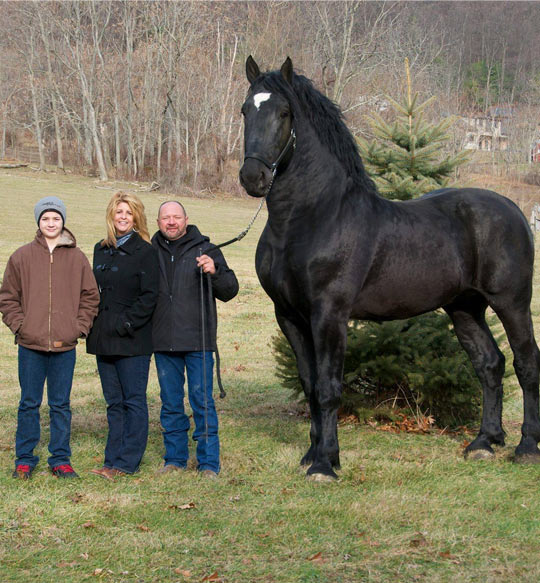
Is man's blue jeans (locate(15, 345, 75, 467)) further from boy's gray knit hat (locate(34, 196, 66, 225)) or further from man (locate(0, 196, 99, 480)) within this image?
boy's gray knit hat (locate(34, 196, 66, 225))

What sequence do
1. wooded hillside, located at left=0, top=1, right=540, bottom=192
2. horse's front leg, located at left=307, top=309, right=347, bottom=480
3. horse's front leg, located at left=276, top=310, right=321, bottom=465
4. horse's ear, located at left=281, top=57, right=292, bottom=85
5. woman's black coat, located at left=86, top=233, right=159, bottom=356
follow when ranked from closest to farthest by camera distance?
horse's ear, located at left=281, top=57, right=292, bottom=85, horse's front leg, located at left=307, top=309, right=347, bottom=480, woman's black coat, located at left=86, top=233, right=159, bottom=356, horse's front leg, located at left=276, top=310, right=321, bottom=465, wooded hillside, located at left=0, top=1, right=540, bottom=192

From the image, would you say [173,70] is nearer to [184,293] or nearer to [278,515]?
[184,293]

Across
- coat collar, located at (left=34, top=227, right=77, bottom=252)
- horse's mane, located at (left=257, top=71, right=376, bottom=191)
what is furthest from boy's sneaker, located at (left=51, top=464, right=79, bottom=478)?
horse's mane, located at (left=257, top=71, right=376, bottom=191)

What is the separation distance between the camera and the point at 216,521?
4.48 metres

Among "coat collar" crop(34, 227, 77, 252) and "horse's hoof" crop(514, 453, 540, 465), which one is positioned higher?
"coat collar" crop(34, 227, 77, 252)

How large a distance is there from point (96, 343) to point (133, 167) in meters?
44.3

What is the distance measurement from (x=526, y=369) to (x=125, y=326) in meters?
3.26

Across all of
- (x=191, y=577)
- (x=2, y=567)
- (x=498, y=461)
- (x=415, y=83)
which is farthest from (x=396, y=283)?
(x=415, y=83)

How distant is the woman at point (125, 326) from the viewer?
17.4 feet

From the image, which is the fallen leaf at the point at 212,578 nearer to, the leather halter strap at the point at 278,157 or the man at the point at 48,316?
the man at the point at 48,316

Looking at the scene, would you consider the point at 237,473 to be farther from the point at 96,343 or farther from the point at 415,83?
the point at 415,83

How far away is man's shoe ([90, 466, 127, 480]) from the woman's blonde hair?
170 cm

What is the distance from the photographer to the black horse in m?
5.13

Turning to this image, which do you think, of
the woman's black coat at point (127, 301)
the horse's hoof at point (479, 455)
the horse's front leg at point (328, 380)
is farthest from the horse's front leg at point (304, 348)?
the horse's hoof at point (479, 455)
